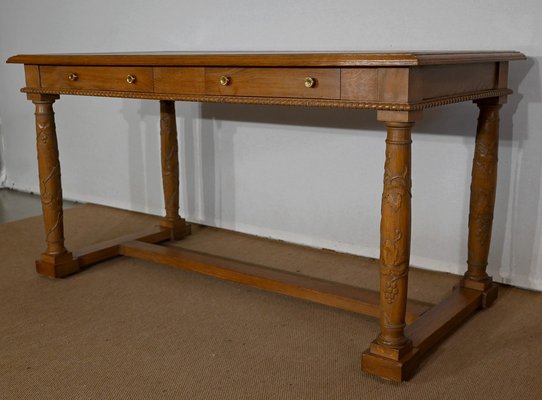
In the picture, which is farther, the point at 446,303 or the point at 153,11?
the point at 153,11

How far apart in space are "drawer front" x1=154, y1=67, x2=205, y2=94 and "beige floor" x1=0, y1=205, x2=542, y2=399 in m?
0.84

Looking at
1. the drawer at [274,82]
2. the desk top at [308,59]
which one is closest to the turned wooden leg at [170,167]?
the desk top at [308,59]

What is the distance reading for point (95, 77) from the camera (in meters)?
2.62

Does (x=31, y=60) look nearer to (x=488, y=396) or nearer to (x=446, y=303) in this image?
(x=446, y=303)

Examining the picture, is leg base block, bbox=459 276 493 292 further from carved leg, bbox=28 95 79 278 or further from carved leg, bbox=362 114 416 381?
carved leg, bbox=28 95 79 278

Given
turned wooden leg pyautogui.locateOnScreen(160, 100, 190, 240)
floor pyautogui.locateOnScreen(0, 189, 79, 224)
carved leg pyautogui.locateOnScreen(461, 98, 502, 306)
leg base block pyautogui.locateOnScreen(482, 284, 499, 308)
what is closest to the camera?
carved leg pyautogui.locateOnScreen(461, 98, 502, 306)

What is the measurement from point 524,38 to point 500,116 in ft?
1.02

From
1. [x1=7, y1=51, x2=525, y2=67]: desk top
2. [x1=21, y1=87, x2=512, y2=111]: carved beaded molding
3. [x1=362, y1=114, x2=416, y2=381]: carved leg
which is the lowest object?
[x1=362, y1=114, x2=416, y2=381]: carved leg

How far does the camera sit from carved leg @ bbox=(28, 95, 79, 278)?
2855mm

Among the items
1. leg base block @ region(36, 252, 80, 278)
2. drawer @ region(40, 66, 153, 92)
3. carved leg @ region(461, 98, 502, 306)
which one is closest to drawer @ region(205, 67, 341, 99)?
drawer @ region(40, 66, 153, 92)

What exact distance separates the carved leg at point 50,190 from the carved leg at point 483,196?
5.61 feet

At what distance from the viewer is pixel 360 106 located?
1911 mm

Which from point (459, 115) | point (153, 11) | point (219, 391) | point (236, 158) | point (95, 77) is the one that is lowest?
point (219, 391)

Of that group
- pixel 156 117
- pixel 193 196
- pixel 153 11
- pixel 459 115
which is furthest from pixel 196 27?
pixel 459 115
